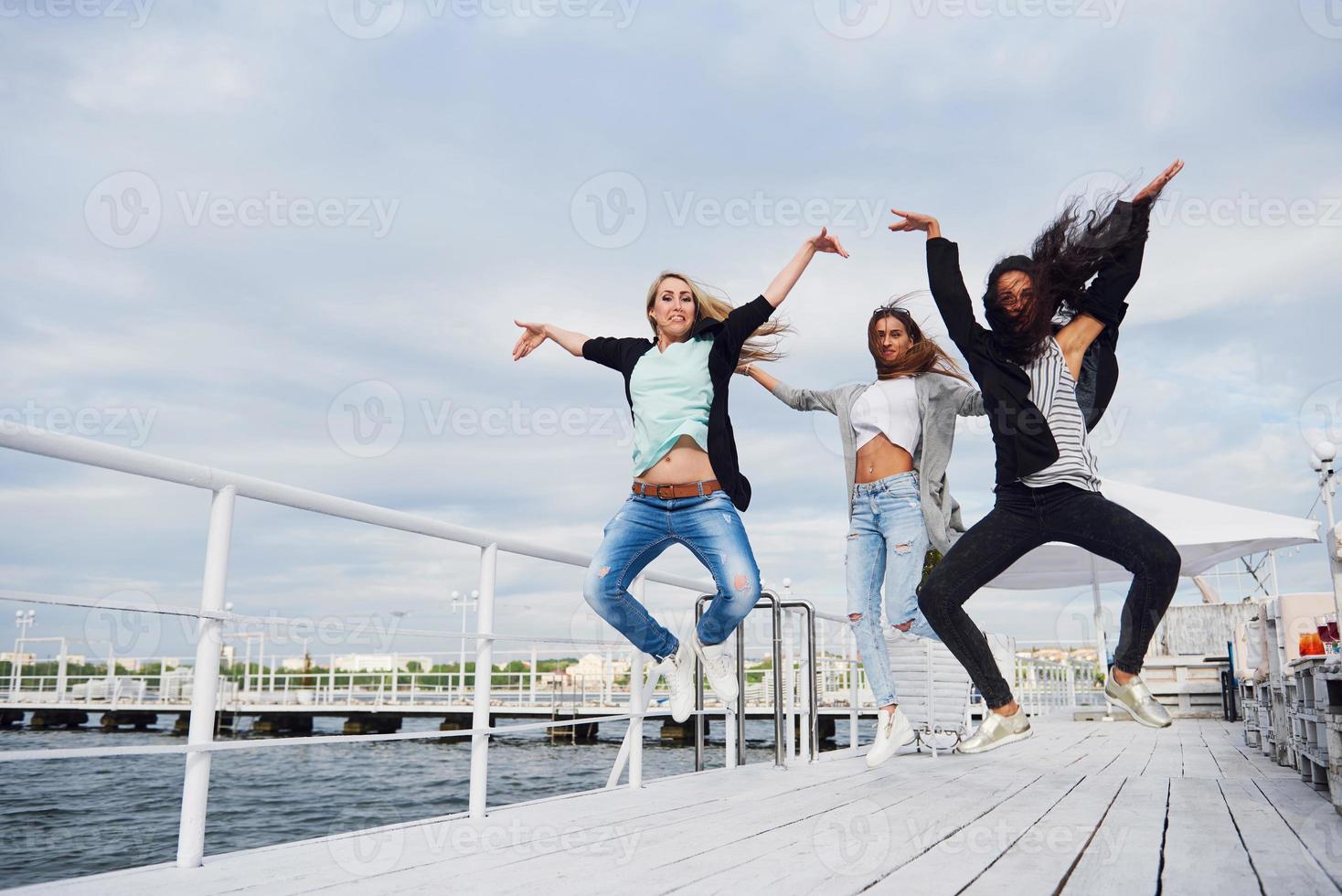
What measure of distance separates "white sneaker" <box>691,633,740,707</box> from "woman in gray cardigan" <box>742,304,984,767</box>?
2.07 feet

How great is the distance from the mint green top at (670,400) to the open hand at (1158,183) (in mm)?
1564

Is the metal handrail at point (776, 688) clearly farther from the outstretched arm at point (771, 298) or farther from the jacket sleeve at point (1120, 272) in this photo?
the jacket sleeve at point (1120, 272)

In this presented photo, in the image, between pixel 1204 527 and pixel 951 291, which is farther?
pixel 1204 527

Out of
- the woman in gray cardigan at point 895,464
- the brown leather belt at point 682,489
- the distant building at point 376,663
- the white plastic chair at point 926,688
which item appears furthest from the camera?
the distant building at point 376,663

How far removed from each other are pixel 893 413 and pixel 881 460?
0.21 meters

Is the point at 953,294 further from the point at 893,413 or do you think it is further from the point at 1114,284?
the point at 893,413

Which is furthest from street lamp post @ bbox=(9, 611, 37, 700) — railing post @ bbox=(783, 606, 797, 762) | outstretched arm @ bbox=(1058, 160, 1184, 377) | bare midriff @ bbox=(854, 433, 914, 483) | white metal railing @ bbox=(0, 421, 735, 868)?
outstretched arm @ bbox=(1058, 160, 1184, 377)

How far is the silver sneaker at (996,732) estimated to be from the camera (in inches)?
120

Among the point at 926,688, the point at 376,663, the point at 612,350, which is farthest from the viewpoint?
the point at 376,663

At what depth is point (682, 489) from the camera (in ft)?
11.0

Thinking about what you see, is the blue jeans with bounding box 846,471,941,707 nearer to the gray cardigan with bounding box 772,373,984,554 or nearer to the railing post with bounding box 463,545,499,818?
the gray cardigan with bounding box 772,373,984,554

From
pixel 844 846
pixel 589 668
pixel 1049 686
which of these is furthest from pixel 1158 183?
pixel 589 668

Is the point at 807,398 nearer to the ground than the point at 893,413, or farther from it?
farther from it

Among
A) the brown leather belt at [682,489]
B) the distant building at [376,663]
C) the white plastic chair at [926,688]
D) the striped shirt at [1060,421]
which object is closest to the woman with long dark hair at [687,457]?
the brown leather belt at [682,489]
